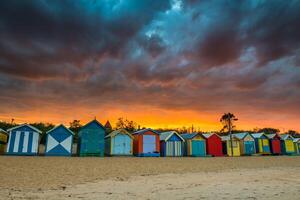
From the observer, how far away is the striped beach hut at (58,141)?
2520 cm

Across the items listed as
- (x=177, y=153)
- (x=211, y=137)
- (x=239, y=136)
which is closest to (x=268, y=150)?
(x=239, y=136)

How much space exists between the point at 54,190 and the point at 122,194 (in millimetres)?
2249

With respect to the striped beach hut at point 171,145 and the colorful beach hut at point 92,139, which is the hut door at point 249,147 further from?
the colorful beach hut at point 92,139

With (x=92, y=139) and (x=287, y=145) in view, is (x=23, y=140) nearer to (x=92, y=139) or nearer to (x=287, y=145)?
(x=92, y=139)

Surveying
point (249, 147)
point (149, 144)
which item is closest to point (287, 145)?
point (249, 147)

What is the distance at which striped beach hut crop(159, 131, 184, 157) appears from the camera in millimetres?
32219

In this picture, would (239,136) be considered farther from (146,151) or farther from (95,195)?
(95,195)

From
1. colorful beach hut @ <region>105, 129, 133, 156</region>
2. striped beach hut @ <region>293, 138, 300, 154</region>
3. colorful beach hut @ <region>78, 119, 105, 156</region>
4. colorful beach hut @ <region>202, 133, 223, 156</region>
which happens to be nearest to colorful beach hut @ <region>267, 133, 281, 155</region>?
striped beach hut @ <region>293, 138, 300, 154</region>

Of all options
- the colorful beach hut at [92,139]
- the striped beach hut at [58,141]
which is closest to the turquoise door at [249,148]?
the colorful beach hut at [92,139]

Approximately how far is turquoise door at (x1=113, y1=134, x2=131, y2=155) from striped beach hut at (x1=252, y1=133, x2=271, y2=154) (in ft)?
82.4

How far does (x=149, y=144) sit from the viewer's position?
3041 cm

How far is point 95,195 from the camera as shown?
21.8 ft

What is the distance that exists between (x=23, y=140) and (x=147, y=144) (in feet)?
46.8

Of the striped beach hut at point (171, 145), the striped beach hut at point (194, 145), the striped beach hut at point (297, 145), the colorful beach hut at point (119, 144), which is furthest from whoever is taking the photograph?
the striped beach hut at point (297, 145)
